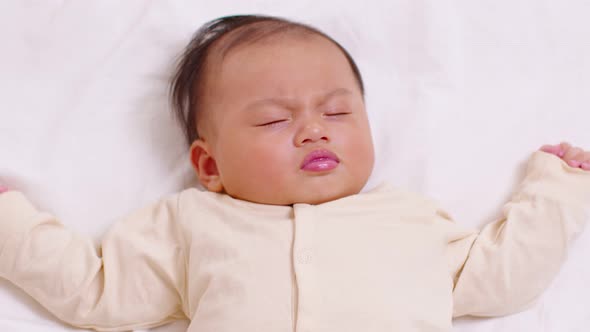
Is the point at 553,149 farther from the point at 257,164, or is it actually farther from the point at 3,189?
the point at 3,189

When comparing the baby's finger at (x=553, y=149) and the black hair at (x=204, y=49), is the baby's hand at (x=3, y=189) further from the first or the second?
the baby's finger at (x=553, y=149)

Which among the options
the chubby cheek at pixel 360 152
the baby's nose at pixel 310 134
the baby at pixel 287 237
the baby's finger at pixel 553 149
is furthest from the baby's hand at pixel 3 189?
the baby's finger at pixel 553 149

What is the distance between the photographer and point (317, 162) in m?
1.69

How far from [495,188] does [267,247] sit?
2.27 ft

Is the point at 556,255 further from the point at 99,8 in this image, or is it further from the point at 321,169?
the point at 99,8

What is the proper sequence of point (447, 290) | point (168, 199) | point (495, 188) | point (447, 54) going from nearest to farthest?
1. point (447, 290)
2. point (168, 199)
3. point (495, 188)
4. point (447, 54)

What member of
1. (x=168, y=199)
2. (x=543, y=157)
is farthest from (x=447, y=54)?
(x=168, y=199)

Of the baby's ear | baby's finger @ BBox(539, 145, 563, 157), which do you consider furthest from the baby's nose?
baby's finger @ BBox(539, 145, 563, 157)

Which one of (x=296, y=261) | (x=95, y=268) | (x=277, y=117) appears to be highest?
(x=277, y=117)

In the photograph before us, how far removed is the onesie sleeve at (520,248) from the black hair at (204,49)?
51 cm

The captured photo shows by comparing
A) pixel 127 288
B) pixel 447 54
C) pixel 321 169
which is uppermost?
pixel 447 54

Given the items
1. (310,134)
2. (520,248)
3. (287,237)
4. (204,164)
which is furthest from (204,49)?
(520,248)

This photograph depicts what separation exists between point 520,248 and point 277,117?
656 millimetres

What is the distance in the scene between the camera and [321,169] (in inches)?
66.4
